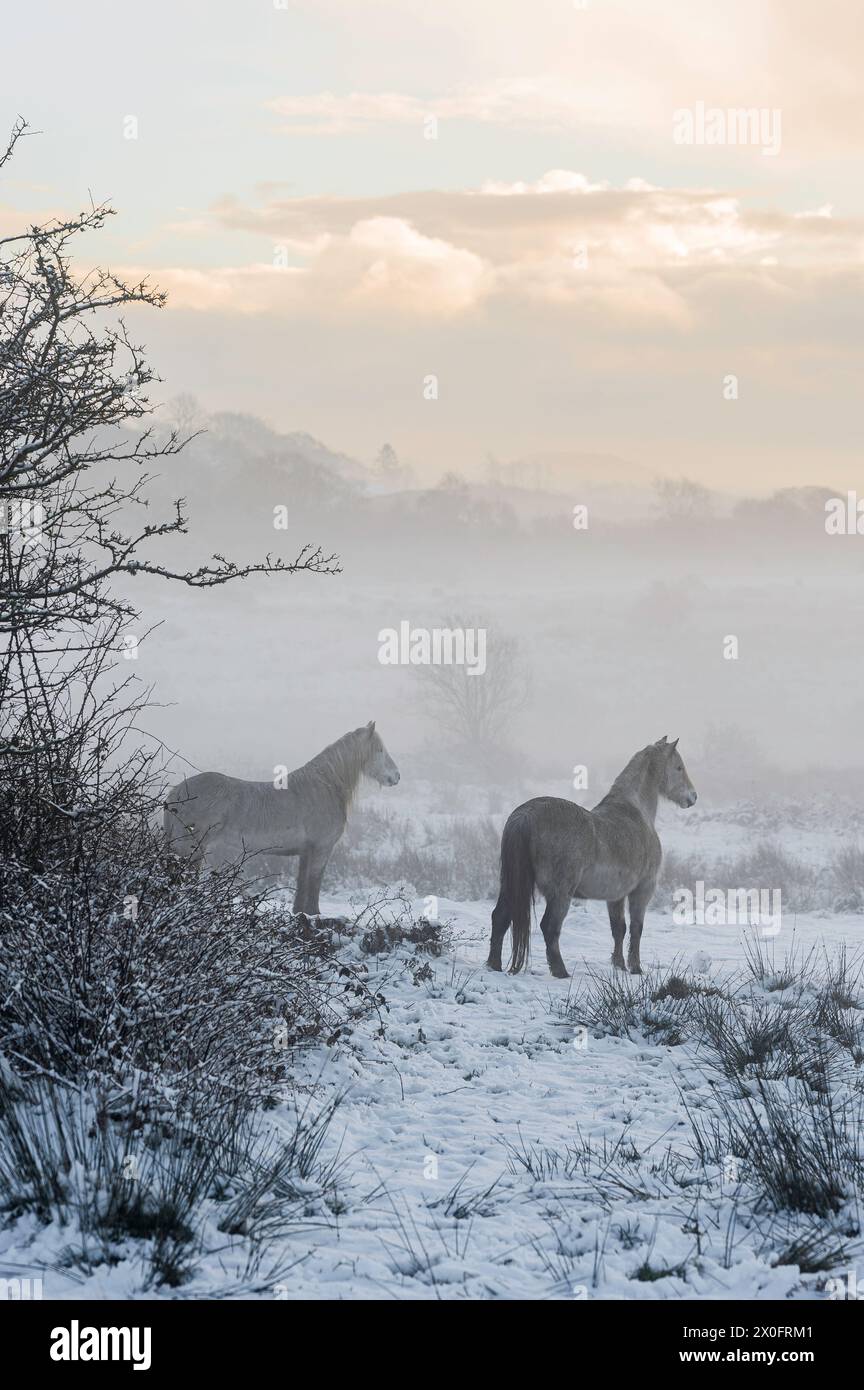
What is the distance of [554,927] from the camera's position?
36.2 feet

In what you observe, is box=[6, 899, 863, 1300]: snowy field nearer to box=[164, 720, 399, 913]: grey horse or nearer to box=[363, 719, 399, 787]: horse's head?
box=[164, 720, 399, 913]: grey horse

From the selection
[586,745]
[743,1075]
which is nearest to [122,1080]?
[743,1075]

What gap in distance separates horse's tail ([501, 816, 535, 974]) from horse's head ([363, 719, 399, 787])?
308 centimetres

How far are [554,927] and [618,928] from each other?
114cm

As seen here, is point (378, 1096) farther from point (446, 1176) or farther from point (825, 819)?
point (825, 819)

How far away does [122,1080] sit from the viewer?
5.37 meters

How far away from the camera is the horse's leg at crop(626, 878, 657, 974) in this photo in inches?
455

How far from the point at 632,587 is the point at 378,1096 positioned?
254ft

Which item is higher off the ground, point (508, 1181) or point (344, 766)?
point (344, 766)

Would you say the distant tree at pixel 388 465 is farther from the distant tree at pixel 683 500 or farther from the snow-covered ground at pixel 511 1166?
the snow-covered ground at pixel 511 1166

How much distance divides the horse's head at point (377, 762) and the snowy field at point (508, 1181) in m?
4.18

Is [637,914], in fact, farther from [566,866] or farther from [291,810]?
[291,810]

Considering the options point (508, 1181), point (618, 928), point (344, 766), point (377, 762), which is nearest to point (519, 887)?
point (618, 928)

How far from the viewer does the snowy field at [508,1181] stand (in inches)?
174
